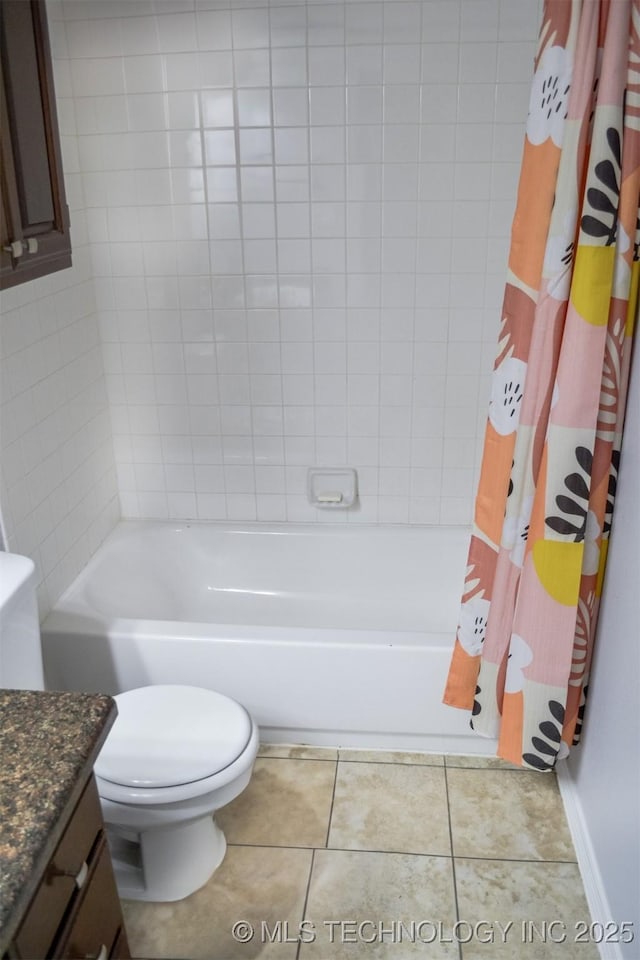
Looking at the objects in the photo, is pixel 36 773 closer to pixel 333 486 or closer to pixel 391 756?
pixel 391 756

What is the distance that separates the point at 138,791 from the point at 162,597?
3.42 feet

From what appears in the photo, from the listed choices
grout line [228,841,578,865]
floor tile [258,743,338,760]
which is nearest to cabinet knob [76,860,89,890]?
grout line [228,841,578,865]

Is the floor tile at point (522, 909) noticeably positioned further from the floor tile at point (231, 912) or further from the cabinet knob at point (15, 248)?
the cabinet knob at point (15, 248)

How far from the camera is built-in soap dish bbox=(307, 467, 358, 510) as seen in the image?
2.69 metres

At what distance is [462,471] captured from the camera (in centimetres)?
265

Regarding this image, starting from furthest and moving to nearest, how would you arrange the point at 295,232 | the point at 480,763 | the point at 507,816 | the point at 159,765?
1. the point at 295,232
2. the point at 480,763
3. the point at 507,816
4. the point at 159,765

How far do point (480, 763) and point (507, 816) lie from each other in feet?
0.66

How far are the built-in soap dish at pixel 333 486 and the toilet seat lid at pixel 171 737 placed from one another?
3.15ft

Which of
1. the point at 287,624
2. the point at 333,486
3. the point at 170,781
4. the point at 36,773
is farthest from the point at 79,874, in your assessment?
the point at 333,486

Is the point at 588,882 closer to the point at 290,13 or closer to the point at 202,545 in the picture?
the point at 202,545

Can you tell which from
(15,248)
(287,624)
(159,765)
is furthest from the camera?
(287,624)

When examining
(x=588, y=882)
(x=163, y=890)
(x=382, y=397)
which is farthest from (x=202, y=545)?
(x=588, y=882)

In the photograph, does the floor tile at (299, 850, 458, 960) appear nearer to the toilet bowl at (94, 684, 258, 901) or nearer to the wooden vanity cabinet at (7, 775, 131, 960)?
the toilet bowl at (94, 684, 258, 901)

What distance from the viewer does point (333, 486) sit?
107 inches
